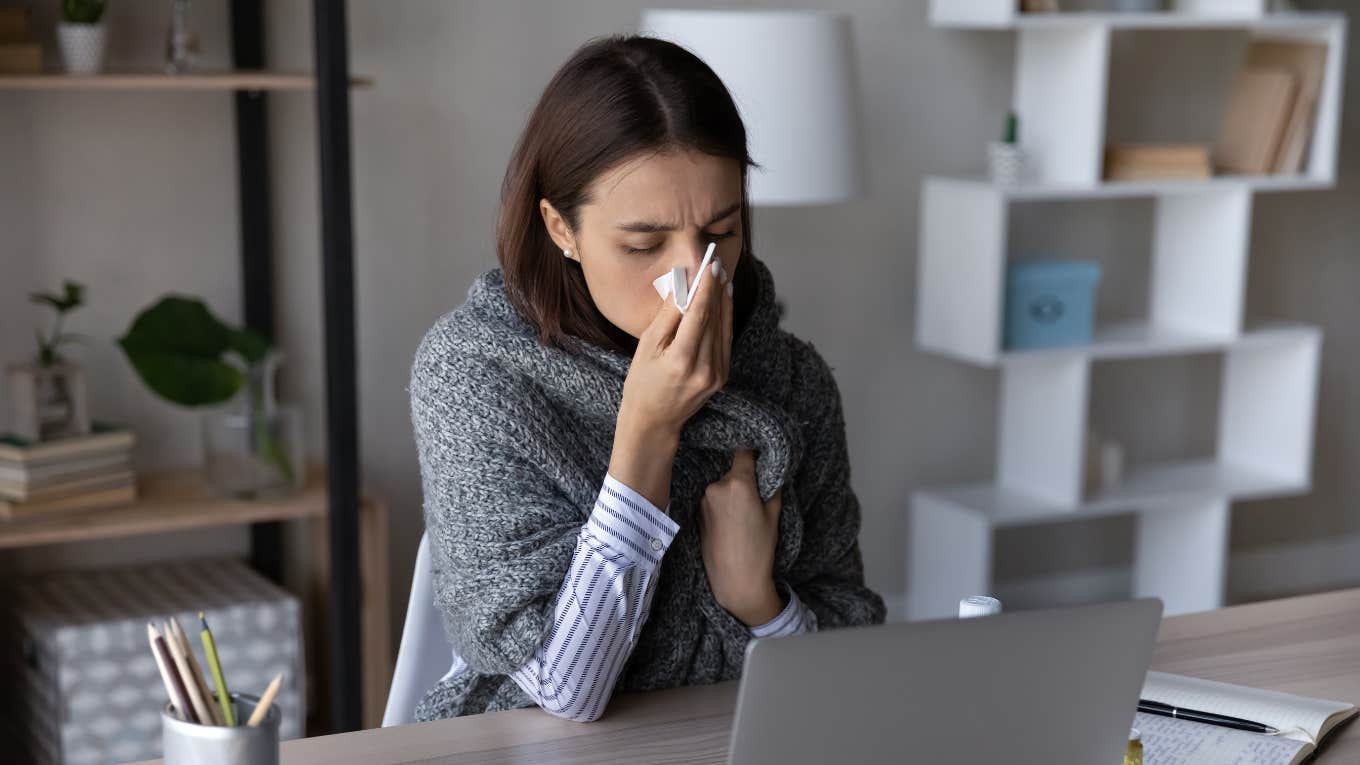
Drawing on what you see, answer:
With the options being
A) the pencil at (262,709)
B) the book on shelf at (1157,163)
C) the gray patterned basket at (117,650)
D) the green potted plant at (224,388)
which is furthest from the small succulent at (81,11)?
the book on shelf at (1157,163)

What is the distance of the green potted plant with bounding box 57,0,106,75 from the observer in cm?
244

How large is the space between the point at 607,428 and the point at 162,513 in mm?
1314

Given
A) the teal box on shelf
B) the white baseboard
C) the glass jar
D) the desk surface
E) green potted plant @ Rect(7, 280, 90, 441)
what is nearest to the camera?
the desk surface

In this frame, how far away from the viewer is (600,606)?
1.33 meters

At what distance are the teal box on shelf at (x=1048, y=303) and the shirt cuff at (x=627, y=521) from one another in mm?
2011

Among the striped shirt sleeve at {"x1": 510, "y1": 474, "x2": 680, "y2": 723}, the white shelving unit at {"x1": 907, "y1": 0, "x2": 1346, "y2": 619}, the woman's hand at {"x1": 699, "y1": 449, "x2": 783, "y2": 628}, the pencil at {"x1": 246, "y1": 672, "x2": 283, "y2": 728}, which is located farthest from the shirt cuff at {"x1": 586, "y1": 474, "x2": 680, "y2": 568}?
the white shelving unit at {"x1": 907, "y1": 0, "x2": 1346, "y2": 619}

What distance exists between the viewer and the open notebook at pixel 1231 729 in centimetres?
124

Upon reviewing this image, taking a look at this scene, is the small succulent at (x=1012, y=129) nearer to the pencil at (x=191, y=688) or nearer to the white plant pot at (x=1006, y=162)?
the white plant pot at (x=1006, y=162)

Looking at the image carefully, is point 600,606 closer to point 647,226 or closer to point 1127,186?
point 647,226

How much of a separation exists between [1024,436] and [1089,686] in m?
2.47

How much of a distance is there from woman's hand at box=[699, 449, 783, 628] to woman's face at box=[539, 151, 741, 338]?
0.61 ft

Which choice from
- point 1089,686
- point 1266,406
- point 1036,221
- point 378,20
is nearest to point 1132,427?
point 1266,406

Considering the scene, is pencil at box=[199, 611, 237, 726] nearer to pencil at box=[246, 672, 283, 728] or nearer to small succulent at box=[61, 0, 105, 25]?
pencil at box=[246, 672, 283, 728]

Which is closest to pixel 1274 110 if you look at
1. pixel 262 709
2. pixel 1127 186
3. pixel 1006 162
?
pixel 1127 186
